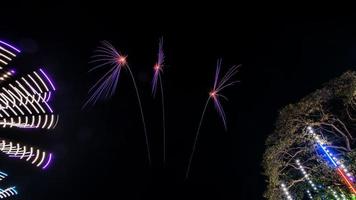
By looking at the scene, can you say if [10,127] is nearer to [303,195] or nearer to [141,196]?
[303,195]

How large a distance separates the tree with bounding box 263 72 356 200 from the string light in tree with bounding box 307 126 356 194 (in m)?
0.12

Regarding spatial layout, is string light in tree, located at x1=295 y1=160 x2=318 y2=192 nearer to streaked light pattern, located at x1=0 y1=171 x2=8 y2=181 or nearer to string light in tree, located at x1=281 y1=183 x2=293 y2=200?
string light in tree, located at x1=281 y1=183 x2=293 y2=200

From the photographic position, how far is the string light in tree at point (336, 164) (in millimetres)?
13016

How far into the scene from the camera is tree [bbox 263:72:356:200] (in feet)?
44.4

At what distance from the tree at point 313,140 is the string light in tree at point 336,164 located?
12cm

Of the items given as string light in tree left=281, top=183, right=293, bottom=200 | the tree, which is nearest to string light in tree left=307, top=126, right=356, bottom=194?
the tree

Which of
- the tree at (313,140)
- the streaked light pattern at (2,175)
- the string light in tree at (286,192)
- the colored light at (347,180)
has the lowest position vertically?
the colored light at (347,180)

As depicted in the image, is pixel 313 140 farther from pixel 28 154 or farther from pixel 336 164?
pixel 28 154

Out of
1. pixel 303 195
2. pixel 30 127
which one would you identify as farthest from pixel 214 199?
pixel 30 127

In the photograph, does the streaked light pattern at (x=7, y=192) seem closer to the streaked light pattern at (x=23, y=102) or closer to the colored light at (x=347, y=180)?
the streaked light pattern at (x=23, y=102)

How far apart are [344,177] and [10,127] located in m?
10.2

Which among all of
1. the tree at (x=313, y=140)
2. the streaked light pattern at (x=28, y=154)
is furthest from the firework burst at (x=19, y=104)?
the tree at (x=313, y=140)

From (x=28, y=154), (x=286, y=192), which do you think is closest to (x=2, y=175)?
(x=28, y=154)

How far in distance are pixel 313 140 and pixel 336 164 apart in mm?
1066
